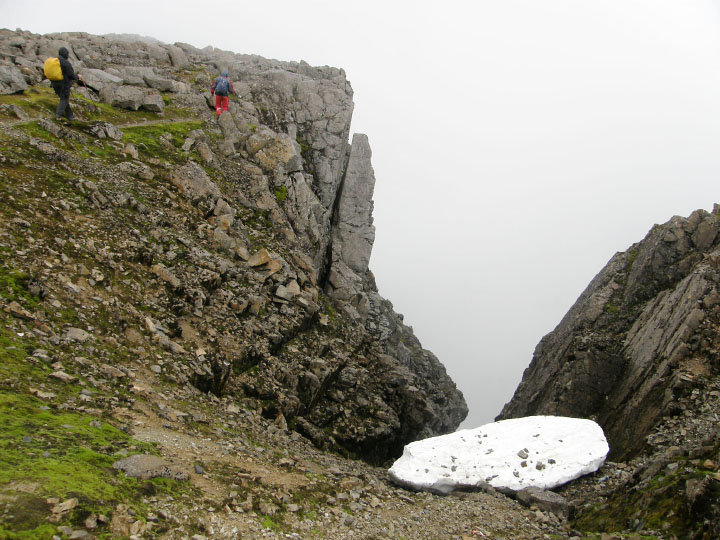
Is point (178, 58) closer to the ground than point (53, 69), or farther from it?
farther from it

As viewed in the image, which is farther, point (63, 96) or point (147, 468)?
point (63, 96)

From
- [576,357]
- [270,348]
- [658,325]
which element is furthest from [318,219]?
[658,325]

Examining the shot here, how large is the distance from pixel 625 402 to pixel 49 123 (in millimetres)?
37307

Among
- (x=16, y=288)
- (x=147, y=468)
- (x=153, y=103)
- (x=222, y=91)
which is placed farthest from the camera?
(x=222, y=91)

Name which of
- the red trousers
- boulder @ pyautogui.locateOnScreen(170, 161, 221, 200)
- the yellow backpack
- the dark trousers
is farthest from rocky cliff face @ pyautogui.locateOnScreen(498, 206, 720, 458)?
the yellow backpack

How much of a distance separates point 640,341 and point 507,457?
1544 cm

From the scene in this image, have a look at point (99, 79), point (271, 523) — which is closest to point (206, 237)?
point (271, 523)

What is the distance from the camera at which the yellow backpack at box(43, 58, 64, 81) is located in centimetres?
2522

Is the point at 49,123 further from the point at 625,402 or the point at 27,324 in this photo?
the point at 625,402

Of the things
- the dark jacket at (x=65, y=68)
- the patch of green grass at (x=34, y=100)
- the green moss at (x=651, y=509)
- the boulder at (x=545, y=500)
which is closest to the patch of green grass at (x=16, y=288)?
the dark jacket at (x=65, y=68)

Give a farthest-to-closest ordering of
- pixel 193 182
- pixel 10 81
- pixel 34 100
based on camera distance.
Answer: pixel 10 81
pixel 34 100
pixel 193 182

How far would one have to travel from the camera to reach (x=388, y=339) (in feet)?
151

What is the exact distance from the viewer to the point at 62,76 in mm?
26156

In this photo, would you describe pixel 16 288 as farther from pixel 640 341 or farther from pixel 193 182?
pixel 640 341
